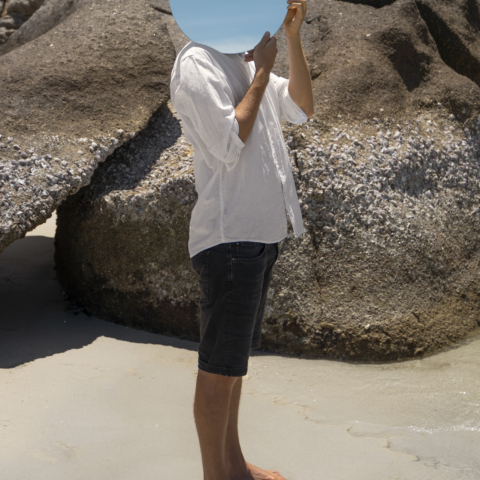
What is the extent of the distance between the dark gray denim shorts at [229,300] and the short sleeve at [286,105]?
0.51 meters

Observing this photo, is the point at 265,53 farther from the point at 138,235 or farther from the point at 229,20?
the point at 138,235

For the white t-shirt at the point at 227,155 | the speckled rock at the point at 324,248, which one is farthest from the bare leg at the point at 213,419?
the speckled rock at the point at 324,248

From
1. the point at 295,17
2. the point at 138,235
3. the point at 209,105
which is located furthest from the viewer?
the point at 138,235

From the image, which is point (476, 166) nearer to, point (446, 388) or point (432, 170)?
point (432, 170)

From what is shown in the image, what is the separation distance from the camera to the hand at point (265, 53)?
64.0 inches

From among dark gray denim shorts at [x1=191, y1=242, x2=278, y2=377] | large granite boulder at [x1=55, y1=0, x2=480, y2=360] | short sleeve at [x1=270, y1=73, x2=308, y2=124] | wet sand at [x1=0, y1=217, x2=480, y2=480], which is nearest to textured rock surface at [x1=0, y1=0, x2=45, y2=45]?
large granite boulder at [x1=55, y1=0, x2=480, y2=360]

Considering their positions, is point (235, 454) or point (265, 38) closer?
point (265, 38)

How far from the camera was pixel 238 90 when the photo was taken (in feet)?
5.45

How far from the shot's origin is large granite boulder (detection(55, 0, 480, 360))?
9.39ft

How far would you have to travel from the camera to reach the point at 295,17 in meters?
1.73

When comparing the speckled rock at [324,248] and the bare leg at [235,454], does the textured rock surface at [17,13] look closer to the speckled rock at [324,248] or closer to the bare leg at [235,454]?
the speckled rock at [324,248]

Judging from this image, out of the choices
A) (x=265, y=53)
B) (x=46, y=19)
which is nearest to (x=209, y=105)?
(x=265, y=53)

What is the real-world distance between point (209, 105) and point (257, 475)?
4.06ft

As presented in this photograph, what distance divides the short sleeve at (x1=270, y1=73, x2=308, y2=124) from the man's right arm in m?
0.25
